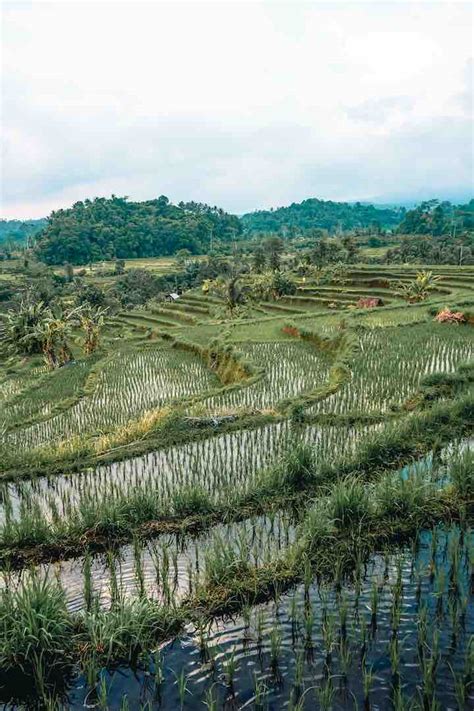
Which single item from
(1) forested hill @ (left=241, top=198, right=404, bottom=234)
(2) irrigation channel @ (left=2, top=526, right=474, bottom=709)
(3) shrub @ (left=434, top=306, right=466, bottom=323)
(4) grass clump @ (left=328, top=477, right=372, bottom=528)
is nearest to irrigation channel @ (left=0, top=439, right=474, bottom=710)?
(2) irrigation channel @ (left=2, top=526, right=474, bottom=709)

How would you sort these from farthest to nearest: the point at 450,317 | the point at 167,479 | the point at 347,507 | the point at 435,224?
the point at 435,224 < the point at 450,317 < the point at 167,479 < the point at 347,507

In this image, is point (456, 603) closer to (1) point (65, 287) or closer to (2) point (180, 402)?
(2) point (180, 402)

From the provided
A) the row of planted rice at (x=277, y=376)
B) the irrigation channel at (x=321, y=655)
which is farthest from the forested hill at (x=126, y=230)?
the irrigation channel at (x=321, y=655)

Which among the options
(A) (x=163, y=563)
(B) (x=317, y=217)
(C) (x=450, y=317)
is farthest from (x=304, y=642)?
(B) (x=317, y=217)

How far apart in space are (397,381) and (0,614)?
1028 cm

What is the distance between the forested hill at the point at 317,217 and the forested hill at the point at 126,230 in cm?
2450

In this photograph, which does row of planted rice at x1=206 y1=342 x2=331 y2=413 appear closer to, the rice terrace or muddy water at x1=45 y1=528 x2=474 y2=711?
the rice terrace

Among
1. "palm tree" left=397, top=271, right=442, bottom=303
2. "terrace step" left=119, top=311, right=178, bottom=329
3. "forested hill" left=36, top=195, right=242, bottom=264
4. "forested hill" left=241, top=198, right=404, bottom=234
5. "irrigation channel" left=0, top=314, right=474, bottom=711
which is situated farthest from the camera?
"forested hill" left=241, top=198, right=404, bottom=234

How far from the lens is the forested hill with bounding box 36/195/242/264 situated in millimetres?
77750

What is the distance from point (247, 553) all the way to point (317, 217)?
422 feet

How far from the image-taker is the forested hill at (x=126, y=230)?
255 ft

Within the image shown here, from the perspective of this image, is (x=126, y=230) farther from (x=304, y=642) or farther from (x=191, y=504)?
(x=304, y=642)

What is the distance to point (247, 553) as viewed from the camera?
551 cm

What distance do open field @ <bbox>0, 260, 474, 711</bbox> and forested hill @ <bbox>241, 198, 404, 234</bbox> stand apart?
112 m
